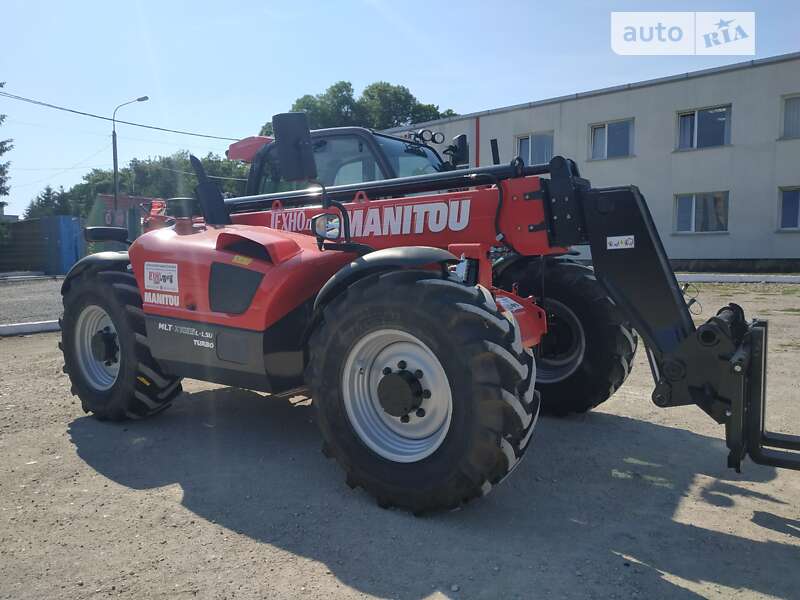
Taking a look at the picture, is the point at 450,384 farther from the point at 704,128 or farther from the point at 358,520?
the point at 704,128

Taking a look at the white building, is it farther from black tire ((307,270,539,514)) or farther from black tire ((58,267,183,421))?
black tire ((307,270,539,514))

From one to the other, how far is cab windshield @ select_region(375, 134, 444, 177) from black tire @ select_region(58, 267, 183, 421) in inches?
89.9

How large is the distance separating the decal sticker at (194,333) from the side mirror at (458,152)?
284 cm

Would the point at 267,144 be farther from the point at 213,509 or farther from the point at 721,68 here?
the point at 721,68

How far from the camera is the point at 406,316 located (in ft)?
10.8

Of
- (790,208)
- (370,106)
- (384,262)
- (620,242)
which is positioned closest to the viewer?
(384,262)

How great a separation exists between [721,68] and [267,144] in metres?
19.4

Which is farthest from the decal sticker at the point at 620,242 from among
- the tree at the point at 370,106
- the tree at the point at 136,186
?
the tree at the point at 136,186

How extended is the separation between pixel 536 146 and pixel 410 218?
21.4 m

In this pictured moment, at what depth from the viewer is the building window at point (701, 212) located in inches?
827

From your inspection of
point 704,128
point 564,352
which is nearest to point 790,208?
point 704,128

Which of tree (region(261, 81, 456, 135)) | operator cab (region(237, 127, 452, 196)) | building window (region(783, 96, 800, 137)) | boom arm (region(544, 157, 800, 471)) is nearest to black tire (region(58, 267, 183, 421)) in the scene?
operator cab (region(237, 127, 452, 196))

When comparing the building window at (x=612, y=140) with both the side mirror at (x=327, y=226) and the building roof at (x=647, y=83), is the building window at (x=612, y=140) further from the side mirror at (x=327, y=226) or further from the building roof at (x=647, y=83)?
the side mirror at (x=327, y=226)

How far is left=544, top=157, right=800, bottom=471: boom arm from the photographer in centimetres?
317
